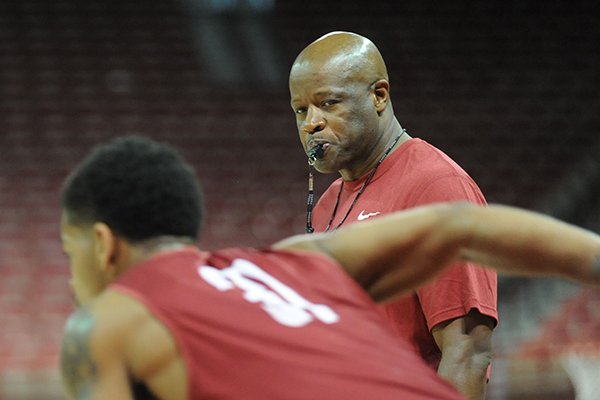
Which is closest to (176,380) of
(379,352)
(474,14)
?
(379,352)

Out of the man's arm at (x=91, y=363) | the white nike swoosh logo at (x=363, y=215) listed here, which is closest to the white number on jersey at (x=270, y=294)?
the man's arm at (x=91, y=363)

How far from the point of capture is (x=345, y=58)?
3.46 meters

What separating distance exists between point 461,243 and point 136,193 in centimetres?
69

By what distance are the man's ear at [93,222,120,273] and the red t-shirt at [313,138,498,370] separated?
48.5 inches

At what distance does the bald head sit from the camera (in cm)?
345

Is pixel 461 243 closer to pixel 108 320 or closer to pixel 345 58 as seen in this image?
pixel 108 320

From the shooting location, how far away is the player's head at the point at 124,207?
2.06 m

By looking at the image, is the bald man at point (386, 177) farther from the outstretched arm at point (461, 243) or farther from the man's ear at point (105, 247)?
the man's ear at point (105, 247)

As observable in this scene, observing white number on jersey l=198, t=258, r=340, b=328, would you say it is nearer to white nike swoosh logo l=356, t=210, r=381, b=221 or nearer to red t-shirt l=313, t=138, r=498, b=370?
red t-shirt l=313, t=138, r=498, b=370

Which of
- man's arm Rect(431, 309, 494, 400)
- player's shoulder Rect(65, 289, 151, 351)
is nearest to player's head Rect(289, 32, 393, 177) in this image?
man's arm Rect(431, 309, 494, 400)

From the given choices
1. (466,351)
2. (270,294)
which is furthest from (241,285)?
(466,351)

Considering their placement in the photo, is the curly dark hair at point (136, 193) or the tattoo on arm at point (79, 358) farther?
the curly dark hair at point (136, 193)

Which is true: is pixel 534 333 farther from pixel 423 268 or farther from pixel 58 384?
pixel 423 268

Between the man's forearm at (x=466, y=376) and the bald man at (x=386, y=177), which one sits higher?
the bald man at (x=386, y=177)
